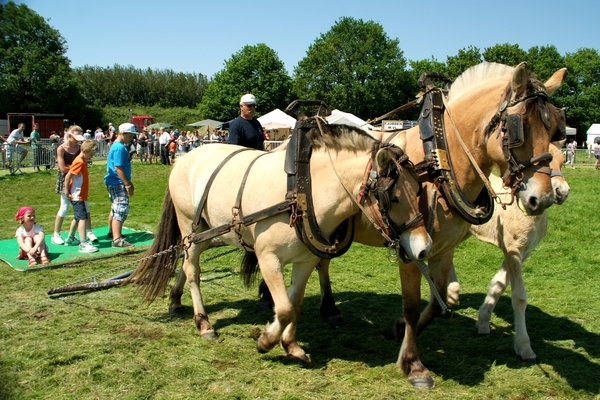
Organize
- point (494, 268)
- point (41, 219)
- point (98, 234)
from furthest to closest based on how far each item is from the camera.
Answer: point (41, 219)
point (98, 234)
point (494, 268)

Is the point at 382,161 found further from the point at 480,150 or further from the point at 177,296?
the point at 177,296

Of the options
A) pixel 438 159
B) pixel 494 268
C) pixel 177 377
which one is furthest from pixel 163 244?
pixel 494 268

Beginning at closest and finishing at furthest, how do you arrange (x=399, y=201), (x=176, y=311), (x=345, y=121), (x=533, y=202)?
(x=533, y=202), (x=399, y=201), (x=176, y=311), (x=345, y=121)

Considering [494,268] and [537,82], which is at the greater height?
[537,82]

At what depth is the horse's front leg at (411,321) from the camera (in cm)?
376

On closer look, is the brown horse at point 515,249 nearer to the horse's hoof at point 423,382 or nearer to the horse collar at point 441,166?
the horse collar at point 441,166

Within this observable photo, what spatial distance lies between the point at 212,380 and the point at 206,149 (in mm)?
2427

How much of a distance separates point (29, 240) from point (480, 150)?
6.17 m

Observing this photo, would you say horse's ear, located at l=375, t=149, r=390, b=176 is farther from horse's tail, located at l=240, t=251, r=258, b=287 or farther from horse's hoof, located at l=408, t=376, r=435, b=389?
horse's tail, located at l=240, t=251, r=258, b=287

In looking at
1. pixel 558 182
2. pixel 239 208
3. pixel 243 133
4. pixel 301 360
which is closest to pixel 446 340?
pixel 301 360

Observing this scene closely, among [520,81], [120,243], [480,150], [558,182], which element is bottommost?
[120,243]

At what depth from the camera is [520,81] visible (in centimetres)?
335

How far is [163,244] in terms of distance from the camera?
5398mm

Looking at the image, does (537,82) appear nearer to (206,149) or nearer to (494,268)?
(206,149)
